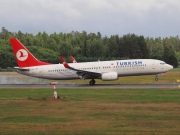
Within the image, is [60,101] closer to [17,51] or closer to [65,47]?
[17,51]

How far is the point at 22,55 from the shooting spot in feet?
166

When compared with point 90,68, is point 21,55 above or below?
above

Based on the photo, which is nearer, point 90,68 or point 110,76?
point 110,76

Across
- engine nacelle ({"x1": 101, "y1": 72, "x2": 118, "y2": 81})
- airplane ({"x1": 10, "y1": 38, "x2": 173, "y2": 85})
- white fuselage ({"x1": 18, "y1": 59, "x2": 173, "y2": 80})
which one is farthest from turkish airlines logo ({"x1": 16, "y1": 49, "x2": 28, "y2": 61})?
engine nacelle ({"x1": 101, "y1": 72, "x2": 118, "y2": 81})

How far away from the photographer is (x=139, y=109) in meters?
23.8

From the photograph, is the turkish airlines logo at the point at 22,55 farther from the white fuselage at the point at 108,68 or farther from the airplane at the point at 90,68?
the white fuselage at the point at 108,68

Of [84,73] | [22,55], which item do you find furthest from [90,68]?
[22,55]

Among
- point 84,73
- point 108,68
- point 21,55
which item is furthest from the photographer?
point 21,55

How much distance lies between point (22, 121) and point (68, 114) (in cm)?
301

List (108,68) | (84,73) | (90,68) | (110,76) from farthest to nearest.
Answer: (90,68), (108,68), (84,73), (110,76)

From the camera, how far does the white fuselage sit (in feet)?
162

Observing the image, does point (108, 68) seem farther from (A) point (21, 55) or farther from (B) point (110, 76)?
(A) point (21, 55)

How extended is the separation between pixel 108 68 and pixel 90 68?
78.2 inches

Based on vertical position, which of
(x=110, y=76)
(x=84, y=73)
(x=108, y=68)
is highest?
(x=108, y=68)
